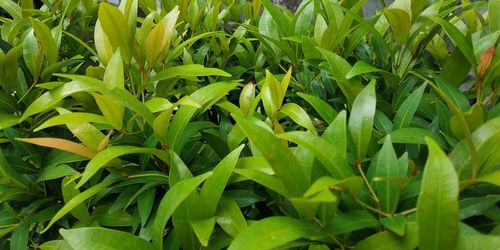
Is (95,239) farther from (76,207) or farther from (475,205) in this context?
(475,205)

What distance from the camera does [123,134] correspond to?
791 millimetres

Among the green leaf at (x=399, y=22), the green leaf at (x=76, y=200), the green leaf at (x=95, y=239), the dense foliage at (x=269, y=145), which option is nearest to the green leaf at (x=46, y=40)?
the dense foliage at (x=269, y=145)

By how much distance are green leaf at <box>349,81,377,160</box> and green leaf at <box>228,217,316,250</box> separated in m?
0.16

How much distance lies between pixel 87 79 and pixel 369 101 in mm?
A: 456

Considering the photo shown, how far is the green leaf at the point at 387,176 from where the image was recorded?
0.53 metres

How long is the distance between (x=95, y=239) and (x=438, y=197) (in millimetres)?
449

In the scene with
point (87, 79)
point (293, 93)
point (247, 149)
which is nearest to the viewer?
point (87, 79)

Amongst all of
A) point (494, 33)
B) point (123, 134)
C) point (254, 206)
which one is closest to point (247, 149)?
point (254, 206)

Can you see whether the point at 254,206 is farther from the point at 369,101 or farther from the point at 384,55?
the point at 384,55

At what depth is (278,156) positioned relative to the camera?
0.50m

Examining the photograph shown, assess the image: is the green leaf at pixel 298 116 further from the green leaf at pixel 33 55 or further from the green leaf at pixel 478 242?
the green leaf at pixel 33 55

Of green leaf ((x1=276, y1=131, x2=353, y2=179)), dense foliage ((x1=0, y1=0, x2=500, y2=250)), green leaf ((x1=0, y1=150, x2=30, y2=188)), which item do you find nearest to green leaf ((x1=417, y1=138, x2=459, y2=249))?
dense foliage ((x1=0, y1=0, x2=500, y2=250))

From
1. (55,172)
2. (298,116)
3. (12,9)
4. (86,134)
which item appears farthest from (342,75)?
(12,9)

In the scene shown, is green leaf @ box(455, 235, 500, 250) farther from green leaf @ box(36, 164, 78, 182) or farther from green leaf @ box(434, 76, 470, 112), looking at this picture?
green leaf @ box(36, 164, 78, 182)
